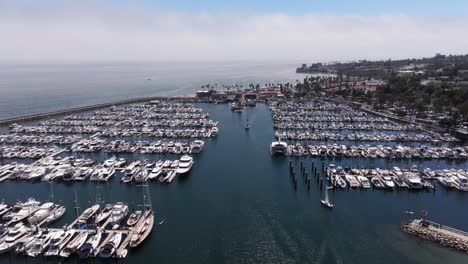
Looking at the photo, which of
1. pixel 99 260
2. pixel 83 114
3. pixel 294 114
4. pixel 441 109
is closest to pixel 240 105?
pixel 294 114

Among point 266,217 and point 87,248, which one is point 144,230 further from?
point 266,217

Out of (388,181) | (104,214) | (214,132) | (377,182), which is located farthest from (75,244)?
(214,132)

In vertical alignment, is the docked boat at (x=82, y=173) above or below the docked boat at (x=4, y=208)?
above

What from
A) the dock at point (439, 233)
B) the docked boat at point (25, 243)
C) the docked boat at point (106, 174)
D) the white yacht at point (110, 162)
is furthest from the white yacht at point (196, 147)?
the dock at point (439, 233)

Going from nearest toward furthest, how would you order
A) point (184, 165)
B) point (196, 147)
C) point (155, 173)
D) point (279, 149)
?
point (155, 173), point (184, 165), point (279, 149), point (196, 147)

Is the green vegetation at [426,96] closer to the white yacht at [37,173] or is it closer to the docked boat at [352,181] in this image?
the docked boat at [352,181]

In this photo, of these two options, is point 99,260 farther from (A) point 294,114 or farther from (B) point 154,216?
(A) point 294,114
